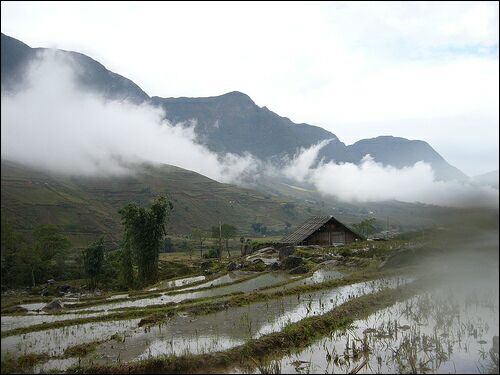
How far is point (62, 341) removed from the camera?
16625 millimetres

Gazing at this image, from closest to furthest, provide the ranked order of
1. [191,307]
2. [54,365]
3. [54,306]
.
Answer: [54,365], [191,307], [54,306]

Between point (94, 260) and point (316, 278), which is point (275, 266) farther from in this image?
point (94, 260)

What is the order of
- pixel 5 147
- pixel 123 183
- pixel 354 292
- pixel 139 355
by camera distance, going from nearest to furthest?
pixel 5 147 < pixel 139 355 < pixel 354 292 < pixel 123 183

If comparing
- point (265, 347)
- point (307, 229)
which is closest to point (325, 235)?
point (307, 229)

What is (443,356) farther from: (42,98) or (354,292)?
(42,98)

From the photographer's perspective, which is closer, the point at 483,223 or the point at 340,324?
the point at 483,223

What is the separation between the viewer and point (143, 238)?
42969mm

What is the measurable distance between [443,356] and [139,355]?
32.0ft

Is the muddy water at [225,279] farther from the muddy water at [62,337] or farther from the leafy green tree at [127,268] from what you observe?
the muddy water at [62,337]

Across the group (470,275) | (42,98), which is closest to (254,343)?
(470,275)

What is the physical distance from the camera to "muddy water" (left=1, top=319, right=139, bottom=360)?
14994mm

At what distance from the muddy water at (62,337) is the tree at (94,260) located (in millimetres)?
31508

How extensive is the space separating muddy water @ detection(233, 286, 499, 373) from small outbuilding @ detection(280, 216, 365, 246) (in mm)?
44853

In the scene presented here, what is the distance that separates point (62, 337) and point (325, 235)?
5020 cm
